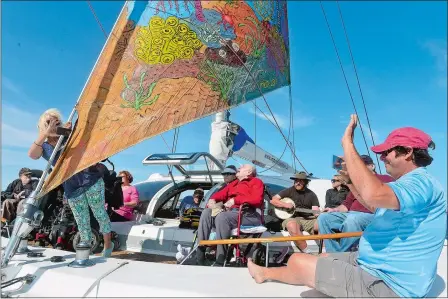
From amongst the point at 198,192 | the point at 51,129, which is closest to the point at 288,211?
the point at 198,192

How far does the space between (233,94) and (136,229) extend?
294 cm

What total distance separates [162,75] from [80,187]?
4.70 feet

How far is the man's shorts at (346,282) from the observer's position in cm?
178

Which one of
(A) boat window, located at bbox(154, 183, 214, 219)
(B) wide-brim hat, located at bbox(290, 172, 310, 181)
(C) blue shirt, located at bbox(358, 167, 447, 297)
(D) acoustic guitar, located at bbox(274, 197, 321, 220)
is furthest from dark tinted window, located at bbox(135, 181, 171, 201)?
(C) blue shirt, located at bbox(358, 167, 447, 297)

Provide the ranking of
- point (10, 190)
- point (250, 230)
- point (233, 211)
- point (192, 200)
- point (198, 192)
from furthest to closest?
point (192, 200) < point (198, 192) < point (10, 190) < point (233, 211) < point (250, 230)

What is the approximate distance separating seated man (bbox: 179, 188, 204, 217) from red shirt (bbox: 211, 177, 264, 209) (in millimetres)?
2444

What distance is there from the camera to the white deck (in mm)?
1942

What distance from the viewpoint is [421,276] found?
69.2 inches

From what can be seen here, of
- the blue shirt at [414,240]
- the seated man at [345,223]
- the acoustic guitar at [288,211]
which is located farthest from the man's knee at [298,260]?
the acoustic guitar at [288,211]

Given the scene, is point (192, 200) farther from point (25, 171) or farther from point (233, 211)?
point (25, 171)

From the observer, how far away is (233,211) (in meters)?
4.07

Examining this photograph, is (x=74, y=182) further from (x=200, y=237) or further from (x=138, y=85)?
(x=200, y=237)

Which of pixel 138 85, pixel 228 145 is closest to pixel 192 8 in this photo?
pixel 138 85

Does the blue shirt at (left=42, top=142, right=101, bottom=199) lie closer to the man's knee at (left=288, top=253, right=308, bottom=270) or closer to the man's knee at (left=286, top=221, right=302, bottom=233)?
the man's knee at (left=288, top=253, right=308, bottom=270)
